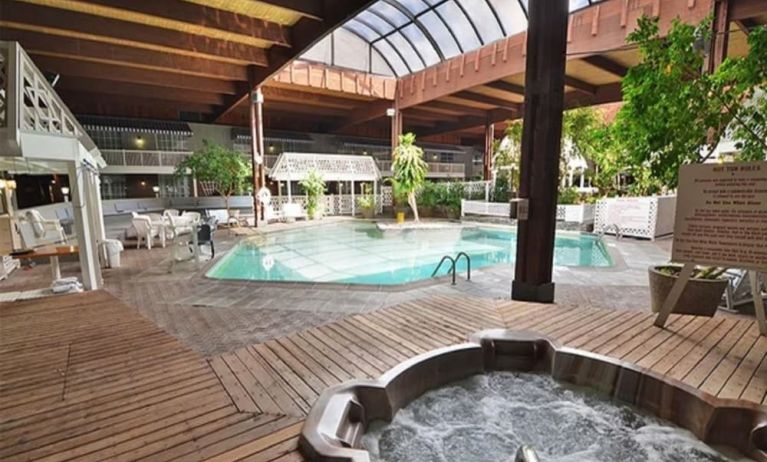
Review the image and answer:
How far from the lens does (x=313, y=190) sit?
13.5 meters

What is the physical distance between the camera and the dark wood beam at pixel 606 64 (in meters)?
9.18

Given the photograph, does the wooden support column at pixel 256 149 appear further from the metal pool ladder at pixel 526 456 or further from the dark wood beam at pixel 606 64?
the metal pool ladder at pixel 526 456

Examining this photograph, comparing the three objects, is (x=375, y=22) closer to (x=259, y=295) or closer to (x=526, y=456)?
(x=259, y=295)

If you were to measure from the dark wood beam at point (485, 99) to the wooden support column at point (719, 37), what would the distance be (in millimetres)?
6779

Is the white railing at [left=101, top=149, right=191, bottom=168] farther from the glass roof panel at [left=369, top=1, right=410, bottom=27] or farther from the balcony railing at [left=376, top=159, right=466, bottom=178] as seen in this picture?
the balcony railing at [left=376, top=159, right=466, bottom=178]

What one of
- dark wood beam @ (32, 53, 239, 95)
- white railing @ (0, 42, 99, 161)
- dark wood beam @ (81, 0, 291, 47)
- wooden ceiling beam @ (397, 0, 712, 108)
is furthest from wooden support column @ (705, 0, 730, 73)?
dark wood beam @ (32, 53, 239, 95)

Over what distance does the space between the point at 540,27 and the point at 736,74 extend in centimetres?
162

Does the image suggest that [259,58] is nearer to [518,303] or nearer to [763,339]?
[518,303]

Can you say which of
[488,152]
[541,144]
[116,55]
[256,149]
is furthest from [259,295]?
[488,152]

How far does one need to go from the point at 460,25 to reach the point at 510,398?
1080 cm

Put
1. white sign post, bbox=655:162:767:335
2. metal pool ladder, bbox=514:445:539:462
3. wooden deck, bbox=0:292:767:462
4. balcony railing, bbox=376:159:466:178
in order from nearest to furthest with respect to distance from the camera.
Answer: metal pool ladder, bbox=514:445:539:462 → wooden deck, bbox=0:292:767:462 → white sign post, bbox=655:162:767:335 → balcony railing, bbox=376:159:466:178

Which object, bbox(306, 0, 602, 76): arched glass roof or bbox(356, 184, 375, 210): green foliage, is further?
bbox(356, 184, 375, 210): green foliage

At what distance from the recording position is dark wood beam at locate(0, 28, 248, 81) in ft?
23.6

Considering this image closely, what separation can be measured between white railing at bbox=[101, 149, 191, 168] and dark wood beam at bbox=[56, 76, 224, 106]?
2.43 meters
